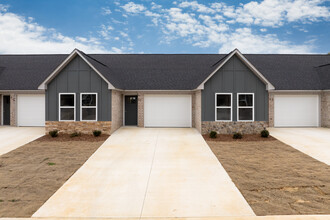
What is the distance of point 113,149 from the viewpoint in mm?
11281

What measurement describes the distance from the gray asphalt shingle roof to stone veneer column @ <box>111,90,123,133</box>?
891 millimetres

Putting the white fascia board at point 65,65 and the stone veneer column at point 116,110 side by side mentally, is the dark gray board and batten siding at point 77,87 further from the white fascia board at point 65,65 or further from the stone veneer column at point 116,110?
the stone veneer column at point 116,110

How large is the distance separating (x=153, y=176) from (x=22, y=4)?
24.3 meters

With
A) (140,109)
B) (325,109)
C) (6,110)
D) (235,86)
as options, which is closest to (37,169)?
(140,109)

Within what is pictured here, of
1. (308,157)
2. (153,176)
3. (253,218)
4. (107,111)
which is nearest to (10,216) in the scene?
(153,176)

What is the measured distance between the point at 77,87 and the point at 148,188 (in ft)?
33.4

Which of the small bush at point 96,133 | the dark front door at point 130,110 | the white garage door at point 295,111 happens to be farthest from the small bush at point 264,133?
the small bush at point 96,133

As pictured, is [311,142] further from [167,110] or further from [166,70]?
[166,70]

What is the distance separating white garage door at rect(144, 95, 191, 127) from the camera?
17.7 metres

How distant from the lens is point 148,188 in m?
6.70

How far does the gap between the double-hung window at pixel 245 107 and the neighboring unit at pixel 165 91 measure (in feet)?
0.12

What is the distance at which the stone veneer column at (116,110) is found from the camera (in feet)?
49.0

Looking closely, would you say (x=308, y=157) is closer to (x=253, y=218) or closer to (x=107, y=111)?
(x=253, y=218)

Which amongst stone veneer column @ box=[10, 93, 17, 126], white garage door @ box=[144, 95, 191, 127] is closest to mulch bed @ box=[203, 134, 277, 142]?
white garage door @ box=[144, 95, 191, 127]
